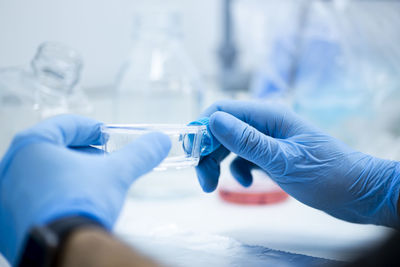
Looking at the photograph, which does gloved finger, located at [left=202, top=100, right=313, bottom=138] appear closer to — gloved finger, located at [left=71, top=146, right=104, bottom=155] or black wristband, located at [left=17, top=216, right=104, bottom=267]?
gloved finger, located at [left=71, top=146, right=104, bottom=155]

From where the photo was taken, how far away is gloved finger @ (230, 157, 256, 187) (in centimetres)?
91

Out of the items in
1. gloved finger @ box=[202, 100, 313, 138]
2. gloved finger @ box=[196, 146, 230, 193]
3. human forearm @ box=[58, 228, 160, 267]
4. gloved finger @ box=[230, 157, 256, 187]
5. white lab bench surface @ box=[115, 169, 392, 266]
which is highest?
gloved finger @ box=[202, 100, 313, 138]

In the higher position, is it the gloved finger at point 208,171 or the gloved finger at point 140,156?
the gloved finger at point 140,156

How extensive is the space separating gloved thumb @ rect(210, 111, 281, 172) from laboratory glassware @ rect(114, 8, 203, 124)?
0.56 metres

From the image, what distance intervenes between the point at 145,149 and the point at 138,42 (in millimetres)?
799

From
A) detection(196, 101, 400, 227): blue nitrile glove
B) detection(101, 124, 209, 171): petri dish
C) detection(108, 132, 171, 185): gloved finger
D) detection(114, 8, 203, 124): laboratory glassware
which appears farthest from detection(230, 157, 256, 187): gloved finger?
detection(114, 8, 203, 124): laboratory glassware

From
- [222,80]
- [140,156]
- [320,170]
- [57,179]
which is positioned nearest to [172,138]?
[140,156]

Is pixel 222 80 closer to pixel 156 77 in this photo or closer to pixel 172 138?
pixel 156 77

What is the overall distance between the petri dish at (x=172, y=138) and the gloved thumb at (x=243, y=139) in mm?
28

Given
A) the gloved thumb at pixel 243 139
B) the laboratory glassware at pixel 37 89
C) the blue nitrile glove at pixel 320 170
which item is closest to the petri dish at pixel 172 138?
the gloved thumb at pixel 243 139

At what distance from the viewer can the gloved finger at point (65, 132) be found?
588mm

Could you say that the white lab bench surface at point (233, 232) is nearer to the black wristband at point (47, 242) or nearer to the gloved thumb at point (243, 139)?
the gloved thumb at point (243, 139)

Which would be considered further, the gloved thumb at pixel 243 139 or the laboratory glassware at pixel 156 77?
the laboratory glassware at pixel 156 77

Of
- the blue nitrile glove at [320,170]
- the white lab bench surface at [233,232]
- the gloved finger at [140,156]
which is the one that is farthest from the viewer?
the blue nitrile glove at [320,170]
